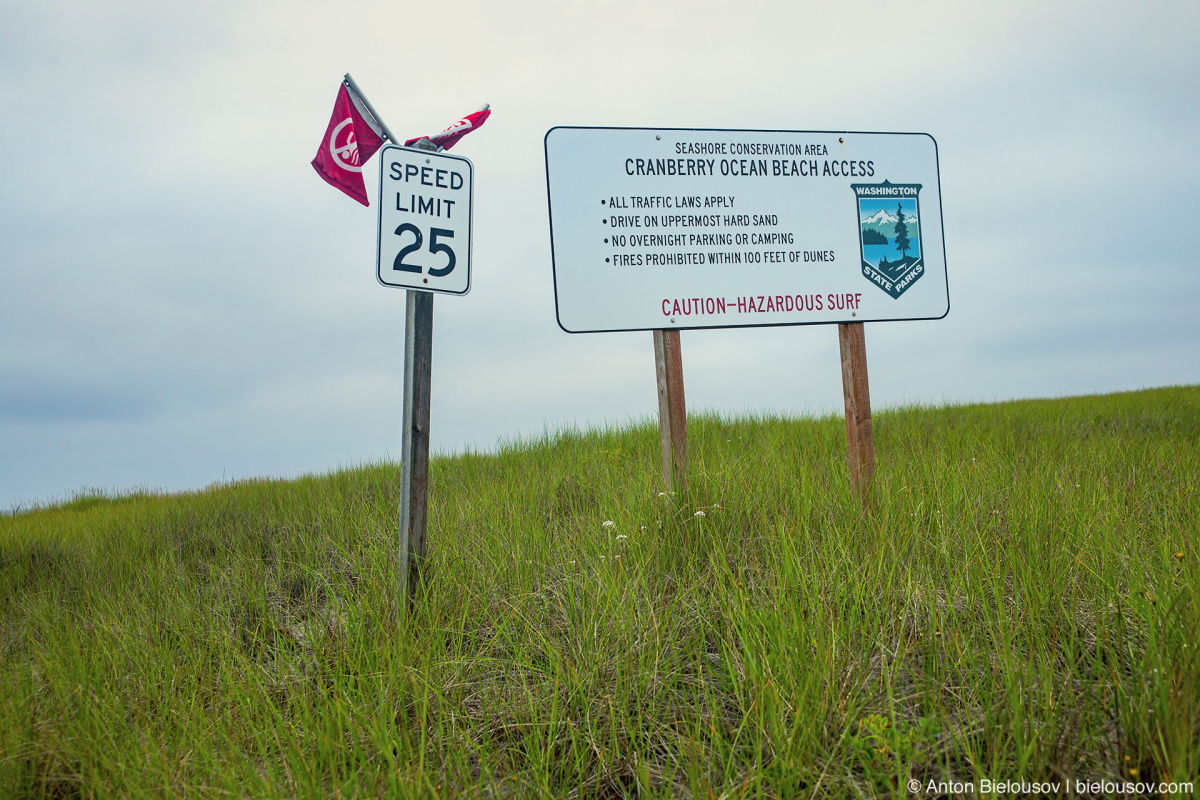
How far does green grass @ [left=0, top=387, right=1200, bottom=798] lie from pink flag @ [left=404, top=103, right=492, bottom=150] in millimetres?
2631

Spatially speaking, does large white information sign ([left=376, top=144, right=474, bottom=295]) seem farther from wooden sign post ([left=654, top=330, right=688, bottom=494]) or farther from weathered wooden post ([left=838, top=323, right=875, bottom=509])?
weathered wooden post ([left=838, top=323, right=875, bottom=509])

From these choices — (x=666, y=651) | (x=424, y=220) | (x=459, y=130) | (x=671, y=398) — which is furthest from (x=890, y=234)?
(x=666, y=651)

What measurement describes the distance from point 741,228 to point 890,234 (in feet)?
4.39

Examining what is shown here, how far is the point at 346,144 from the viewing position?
195 inches

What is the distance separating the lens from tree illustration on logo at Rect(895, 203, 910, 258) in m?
5.59

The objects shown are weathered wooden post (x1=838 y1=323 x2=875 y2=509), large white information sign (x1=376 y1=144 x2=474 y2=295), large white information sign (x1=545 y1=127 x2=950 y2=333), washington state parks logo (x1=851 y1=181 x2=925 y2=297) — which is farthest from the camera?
washington state parks logo (x1=851 y1=181 x2=925 y2=297)

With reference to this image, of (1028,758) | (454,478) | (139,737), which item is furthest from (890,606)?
(454,478)

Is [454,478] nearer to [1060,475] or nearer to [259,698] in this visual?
[259,698]

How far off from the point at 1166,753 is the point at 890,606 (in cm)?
119

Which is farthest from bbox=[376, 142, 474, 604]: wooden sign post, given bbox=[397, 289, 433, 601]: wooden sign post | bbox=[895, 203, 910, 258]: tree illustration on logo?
bbox=[895, 203, 910, 258]: tree illustration on logo

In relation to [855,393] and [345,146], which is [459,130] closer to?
[345,146]

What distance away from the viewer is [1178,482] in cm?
577

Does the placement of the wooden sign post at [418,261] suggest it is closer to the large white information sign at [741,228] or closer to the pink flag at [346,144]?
the pink flag at [346,144]

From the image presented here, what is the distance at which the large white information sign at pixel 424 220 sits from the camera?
A: 3.93 metres
